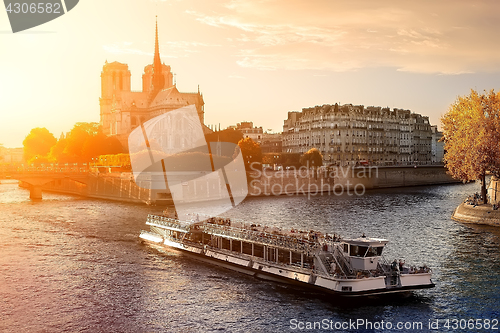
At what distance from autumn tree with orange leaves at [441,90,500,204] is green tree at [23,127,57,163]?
121 meters

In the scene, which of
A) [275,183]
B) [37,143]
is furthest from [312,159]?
[37,143]

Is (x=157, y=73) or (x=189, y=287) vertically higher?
(x=157, y=73)

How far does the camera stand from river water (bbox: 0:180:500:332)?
84.2 feet

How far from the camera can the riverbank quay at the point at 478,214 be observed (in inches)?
1962

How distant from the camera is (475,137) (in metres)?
51.8

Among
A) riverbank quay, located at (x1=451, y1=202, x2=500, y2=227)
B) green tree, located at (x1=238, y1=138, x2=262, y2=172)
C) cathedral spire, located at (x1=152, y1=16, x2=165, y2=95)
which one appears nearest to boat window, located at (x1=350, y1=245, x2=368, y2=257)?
riverbank quay, located at (x1=451, y1=202, x2=500, y2=227)

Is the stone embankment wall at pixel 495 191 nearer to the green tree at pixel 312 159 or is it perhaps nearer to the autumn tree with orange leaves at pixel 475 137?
→ the autumn tree with orange leaves at pixel 475 137

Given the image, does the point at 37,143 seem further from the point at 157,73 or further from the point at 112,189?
the point at 112,189

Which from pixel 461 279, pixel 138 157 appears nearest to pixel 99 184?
pixel 138 157

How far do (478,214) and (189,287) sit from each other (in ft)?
106

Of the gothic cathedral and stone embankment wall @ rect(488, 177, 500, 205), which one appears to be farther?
the gothic cathedral

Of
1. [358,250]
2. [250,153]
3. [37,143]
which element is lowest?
[358,250]

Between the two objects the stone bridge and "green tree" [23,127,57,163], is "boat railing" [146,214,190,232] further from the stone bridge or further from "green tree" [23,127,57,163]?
"green tree" [23,127,57,163]

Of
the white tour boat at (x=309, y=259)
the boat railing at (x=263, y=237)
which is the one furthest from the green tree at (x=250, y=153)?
the boat railing at (x=263, y=237)
